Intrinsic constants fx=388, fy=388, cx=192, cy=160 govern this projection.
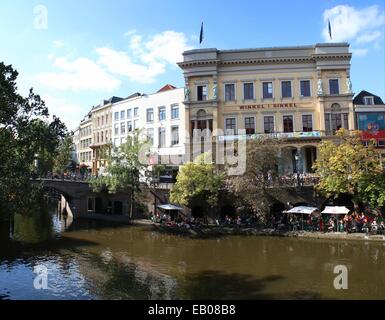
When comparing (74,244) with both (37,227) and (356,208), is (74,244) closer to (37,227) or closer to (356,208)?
(37,227)

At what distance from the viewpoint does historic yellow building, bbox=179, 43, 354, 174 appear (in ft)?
170

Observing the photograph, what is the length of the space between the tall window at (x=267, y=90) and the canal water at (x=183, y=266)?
23.6 metres

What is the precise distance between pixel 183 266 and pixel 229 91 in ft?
108

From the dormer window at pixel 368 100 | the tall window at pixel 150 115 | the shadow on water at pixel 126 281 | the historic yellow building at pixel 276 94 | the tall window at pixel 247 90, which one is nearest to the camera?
the shadow on water at pixel 126 281

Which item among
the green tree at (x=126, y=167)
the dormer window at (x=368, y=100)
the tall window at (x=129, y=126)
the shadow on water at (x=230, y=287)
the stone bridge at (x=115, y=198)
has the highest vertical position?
the dormer window at (x=368, y=100)

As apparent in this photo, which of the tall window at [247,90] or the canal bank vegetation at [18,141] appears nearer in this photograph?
the canal bank vegetation at [18,141]

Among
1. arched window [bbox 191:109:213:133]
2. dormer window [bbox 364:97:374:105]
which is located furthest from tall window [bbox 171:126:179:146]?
dormer window [bbox 364:97:374:105]

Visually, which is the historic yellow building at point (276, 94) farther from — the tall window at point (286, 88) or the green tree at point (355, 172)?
the green tree at point (355, 172)

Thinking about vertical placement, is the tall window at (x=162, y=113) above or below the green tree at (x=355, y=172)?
above

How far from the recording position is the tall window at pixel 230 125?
53.7 meters

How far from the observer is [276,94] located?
53.2 meters

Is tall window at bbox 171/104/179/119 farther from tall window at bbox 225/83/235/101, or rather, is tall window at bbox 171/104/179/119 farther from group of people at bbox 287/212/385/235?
group of people at bbox 287/212/385/235

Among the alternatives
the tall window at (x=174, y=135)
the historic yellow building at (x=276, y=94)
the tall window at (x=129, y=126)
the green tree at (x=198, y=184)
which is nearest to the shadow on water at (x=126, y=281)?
the green tree at (x=198, y=184)

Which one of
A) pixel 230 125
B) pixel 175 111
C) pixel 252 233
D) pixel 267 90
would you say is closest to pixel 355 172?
pixel 252 233
